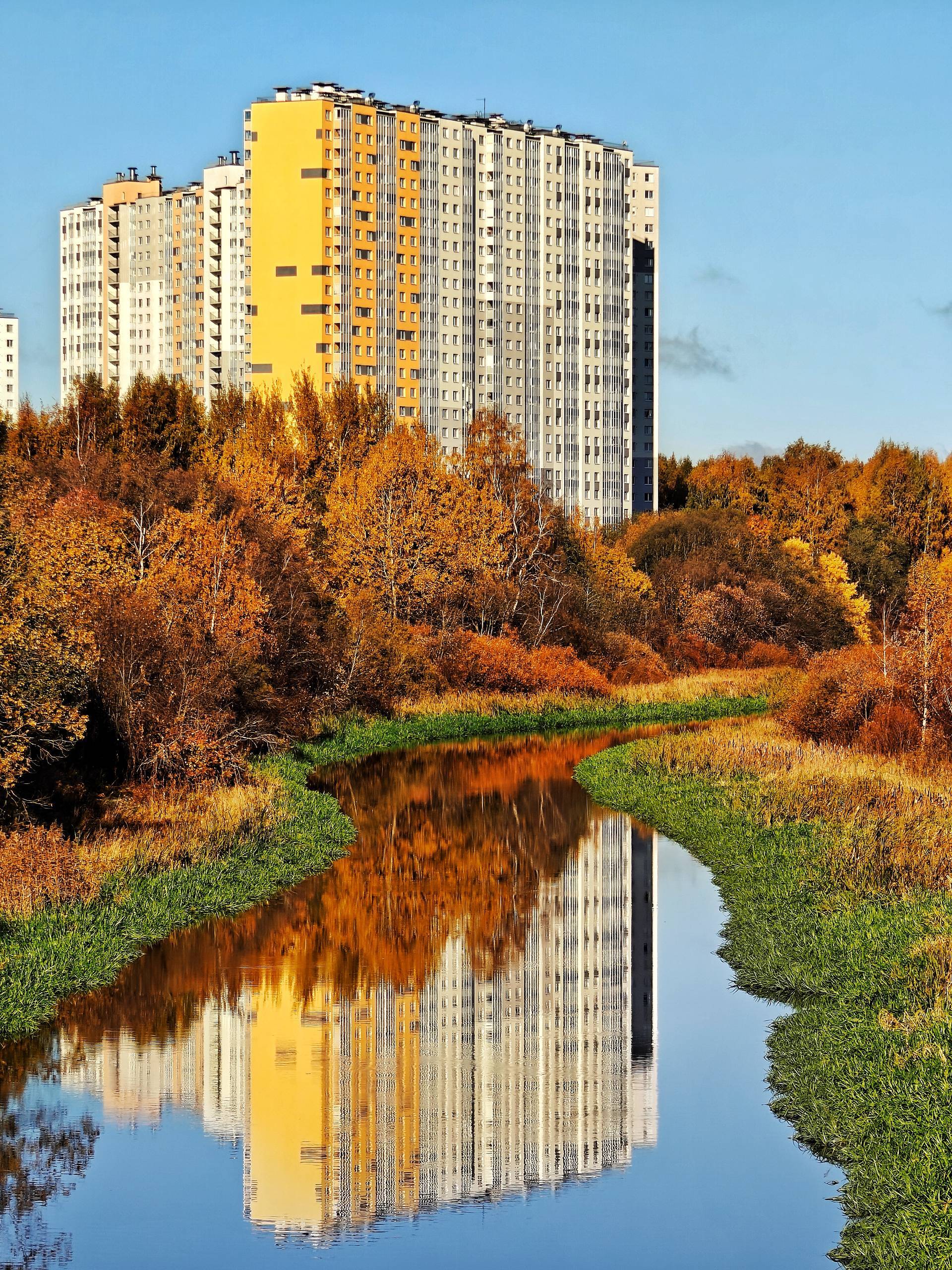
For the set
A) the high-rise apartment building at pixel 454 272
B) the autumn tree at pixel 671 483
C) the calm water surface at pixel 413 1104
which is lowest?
the calm water surface at pixel 413 1104

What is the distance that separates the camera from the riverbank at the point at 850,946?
13211 millimetres

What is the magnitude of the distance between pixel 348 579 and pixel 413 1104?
49.6 metres

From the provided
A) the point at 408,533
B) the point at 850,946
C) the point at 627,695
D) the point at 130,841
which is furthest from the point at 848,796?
the point at 408,533

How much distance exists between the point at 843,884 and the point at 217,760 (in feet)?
47.2

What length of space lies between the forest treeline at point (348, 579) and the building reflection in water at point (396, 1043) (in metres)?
4.78

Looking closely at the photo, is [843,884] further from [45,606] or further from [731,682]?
[731,682]

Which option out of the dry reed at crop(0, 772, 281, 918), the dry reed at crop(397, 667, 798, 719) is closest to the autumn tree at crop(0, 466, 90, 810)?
the dry reed at crop(0, 772, 281, 918)

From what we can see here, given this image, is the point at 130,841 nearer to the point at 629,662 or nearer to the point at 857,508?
the point at 629,662

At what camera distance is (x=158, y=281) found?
189750 mm

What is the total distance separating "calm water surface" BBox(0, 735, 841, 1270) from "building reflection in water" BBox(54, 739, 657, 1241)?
0.04 meters

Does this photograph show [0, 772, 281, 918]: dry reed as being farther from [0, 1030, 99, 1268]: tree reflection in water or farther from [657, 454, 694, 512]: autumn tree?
[657, 454, 694, 512]: autumn tree

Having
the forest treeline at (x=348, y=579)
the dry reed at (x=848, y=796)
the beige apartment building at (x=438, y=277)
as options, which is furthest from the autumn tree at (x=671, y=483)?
the dry reed at (x=848, y=796)

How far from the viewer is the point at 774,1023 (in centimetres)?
1900

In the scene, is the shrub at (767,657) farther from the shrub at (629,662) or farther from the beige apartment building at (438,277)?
the beige apartment building at (438,277)
